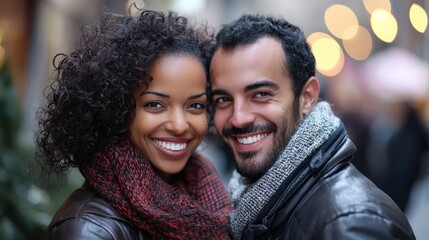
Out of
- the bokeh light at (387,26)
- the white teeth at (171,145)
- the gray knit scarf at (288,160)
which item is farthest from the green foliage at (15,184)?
the bokeh light at (387,26)

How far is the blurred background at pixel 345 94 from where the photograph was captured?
5418mm

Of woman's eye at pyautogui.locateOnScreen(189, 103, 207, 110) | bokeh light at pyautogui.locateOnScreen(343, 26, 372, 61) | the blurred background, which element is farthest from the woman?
bokeh light at pyautogui.locateOnScreen(343, 26, 372, 61)

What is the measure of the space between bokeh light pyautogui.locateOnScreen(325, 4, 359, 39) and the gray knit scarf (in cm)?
1176

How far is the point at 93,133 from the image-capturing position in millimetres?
3127

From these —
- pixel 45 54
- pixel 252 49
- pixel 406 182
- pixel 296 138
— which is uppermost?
pixel 252 49

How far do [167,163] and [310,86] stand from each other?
0.93 m

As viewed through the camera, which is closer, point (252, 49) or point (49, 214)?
point (252, 49)

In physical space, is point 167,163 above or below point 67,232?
above

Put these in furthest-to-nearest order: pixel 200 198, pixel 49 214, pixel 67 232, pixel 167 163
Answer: pixel 49 214, pixel 200 198, pixel 167 163, pixel 67 232

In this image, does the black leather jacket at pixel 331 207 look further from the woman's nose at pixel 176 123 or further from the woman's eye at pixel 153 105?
the woman's eye at pixel 153 105

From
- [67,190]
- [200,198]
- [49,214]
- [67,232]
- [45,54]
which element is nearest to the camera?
[67,232]

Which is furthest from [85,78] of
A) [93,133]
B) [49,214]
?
[49,214]

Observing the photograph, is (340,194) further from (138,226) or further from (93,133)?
(93,133)

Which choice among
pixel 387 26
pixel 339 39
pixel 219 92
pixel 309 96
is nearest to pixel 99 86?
pixel 219 92
